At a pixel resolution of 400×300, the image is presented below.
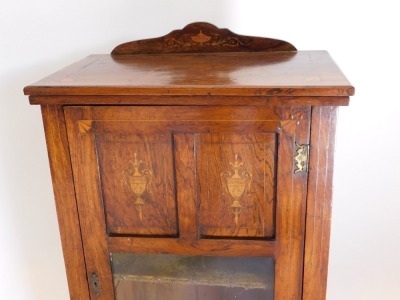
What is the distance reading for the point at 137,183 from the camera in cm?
83

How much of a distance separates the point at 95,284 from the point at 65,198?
19cm

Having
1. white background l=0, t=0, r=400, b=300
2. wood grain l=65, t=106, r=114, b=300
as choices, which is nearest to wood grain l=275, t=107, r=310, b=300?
wood grain l=65, t=106, r=114, b=300

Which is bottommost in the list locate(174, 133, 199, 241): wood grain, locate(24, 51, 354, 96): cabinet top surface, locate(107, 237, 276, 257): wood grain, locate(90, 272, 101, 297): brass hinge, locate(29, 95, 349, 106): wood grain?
locate(90, 272, 101, 297): brass hinge

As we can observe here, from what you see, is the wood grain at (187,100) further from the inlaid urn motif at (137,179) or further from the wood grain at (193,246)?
the wood grain at (193,246)

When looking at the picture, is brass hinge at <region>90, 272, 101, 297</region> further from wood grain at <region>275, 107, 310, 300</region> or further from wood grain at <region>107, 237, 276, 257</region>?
wood grain at <region>275, 107, 310, 300</region>

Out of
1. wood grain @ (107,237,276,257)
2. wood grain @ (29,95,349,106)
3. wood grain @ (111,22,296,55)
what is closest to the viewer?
wood grain @ (29,95,349,106)

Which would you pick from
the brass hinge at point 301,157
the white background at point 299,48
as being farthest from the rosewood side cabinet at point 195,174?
the white background at point 299,48

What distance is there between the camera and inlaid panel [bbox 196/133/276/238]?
78 centimetres

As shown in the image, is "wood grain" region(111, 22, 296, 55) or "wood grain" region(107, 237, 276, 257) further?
"wood grain" region(111, 22, 296, 55)

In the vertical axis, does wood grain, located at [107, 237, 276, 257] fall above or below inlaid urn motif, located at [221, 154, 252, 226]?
below

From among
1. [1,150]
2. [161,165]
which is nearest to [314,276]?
[161,165]

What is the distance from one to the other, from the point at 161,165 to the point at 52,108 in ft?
0.69

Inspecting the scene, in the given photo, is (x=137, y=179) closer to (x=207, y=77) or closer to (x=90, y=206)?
(x=90, y=206)

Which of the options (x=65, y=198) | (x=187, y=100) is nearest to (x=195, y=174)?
(x=187, y=100)
